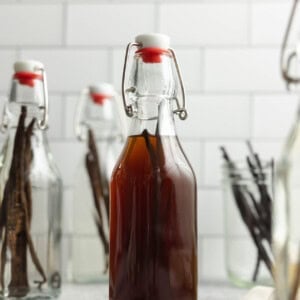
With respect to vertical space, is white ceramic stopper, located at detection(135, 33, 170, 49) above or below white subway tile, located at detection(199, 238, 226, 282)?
above

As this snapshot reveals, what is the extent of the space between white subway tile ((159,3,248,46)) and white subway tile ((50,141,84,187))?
10.2 inches

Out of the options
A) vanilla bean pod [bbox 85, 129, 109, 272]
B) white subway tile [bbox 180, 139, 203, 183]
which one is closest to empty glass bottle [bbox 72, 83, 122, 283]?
vanilla bean pod [bbox 85, 129, 109, 272]

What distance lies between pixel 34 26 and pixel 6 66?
0.09 meters

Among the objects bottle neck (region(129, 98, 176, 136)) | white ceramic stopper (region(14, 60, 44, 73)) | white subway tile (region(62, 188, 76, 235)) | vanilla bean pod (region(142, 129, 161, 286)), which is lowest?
white subway tile (region(62, 188, 76, 235))

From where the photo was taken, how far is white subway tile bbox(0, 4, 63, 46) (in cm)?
107

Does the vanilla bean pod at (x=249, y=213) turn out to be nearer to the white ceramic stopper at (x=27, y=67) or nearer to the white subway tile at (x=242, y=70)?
the white subway tile at (x=242, y=70)

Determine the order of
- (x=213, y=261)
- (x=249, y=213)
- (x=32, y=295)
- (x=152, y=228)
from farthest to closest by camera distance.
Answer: (x=213, y=261)
(x=249, y=213)
(x=32, y=295)
(x=152, y=228)

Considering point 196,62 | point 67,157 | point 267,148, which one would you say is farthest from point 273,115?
point 67,157

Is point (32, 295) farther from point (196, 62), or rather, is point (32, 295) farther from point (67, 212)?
point (196, 62)

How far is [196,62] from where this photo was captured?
105 centimetres

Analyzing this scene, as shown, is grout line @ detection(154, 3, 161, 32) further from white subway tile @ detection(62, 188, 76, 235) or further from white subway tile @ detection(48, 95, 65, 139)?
white subway tile @ detection(62, 188, 76, 235)

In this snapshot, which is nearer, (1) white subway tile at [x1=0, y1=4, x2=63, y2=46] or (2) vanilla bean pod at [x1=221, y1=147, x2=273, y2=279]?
(2) vanilla bean pod at [x1=221, y1=147, x2=273, y2=279]

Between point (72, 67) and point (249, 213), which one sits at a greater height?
point (72, 67)

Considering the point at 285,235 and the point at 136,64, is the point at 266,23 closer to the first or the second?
the point at 136,64
